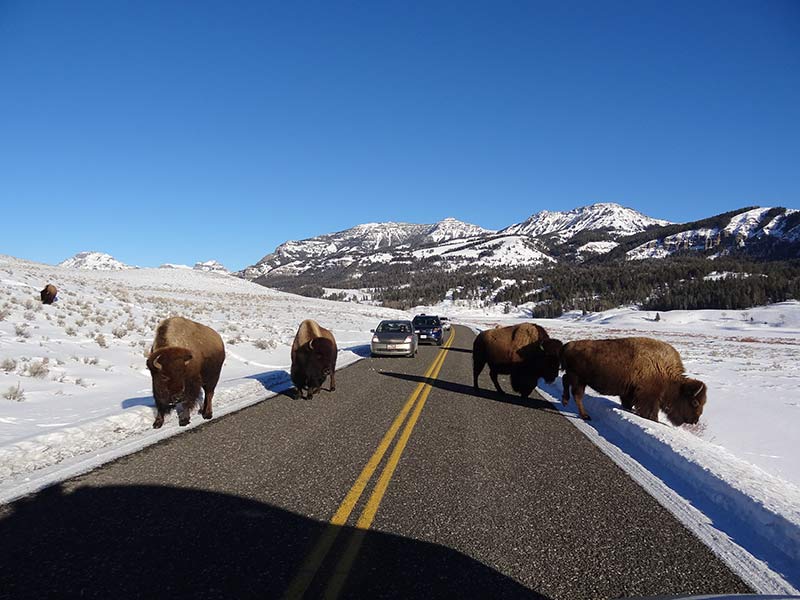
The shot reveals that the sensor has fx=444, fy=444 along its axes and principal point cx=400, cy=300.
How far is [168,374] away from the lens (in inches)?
270

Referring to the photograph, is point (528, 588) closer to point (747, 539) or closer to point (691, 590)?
point (691, 590)

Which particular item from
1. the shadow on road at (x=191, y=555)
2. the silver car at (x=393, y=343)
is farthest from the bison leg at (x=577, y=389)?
the silver car at (x=393, y=343)

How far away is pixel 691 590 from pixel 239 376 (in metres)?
11.7

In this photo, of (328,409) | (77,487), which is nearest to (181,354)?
(77,487)

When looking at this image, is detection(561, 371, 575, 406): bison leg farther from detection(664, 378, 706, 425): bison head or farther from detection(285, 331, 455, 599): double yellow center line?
detection(285, 331, 455, 599): double yellow center line

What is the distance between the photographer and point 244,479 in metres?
5.12

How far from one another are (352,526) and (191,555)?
1312 mm

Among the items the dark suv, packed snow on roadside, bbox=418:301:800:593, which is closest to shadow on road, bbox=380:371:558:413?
packed snow on roadside, bbox=418:301:800:593

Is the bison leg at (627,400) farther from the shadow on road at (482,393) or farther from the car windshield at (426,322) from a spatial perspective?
the car windshield at (426,322)

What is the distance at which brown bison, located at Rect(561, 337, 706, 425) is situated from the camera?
830cm

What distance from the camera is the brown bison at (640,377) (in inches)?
327

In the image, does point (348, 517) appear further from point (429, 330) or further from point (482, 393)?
point (429, 330)

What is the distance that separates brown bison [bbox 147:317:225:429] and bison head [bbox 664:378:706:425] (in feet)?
28.2

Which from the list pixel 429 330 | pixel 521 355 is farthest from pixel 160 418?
pixel 429 330
